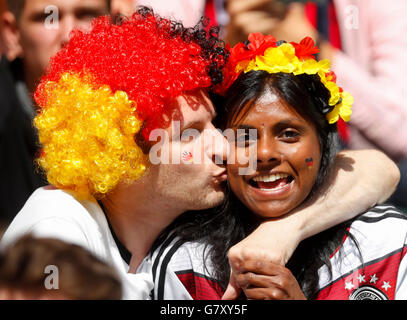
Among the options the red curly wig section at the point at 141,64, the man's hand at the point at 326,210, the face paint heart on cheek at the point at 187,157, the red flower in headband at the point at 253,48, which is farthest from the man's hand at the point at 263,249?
the red flower in headband at the point at 253,48

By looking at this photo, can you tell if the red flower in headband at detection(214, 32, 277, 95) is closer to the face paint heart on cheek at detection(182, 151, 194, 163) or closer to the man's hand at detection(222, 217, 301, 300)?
the face paint heart on cheek at detection(182, 151, 194, 163)

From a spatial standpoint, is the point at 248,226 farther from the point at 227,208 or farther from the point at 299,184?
the point at 299,184

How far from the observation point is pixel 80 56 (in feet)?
8.16

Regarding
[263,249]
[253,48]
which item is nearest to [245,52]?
[253,48]

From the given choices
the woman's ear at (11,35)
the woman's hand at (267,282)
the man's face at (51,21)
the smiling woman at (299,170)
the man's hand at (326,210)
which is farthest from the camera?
the woman's ear at (11,35)

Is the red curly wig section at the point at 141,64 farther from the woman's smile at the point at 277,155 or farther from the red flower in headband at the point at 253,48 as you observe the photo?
the woman's smile at the point at 277,155

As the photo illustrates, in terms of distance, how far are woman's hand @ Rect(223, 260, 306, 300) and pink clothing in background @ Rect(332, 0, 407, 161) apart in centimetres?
162

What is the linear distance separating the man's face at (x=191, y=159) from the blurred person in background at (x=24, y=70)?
1.19m

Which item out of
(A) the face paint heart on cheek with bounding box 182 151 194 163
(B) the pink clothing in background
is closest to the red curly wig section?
(A) the face paint heart on cheek with bounding box 182 151 194 163

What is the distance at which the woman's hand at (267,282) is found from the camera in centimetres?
207

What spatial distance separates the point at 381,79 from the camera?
336cm

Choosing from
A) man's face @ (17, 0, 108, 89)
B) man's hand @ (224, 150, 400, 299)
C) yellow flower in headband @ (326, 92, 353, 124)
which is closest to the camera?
man's hand @ (224, 150, 400, 299)

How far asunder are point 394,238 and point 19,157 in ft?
8.37

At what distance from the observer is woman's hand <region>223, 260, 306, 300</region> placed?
2.07 meters
